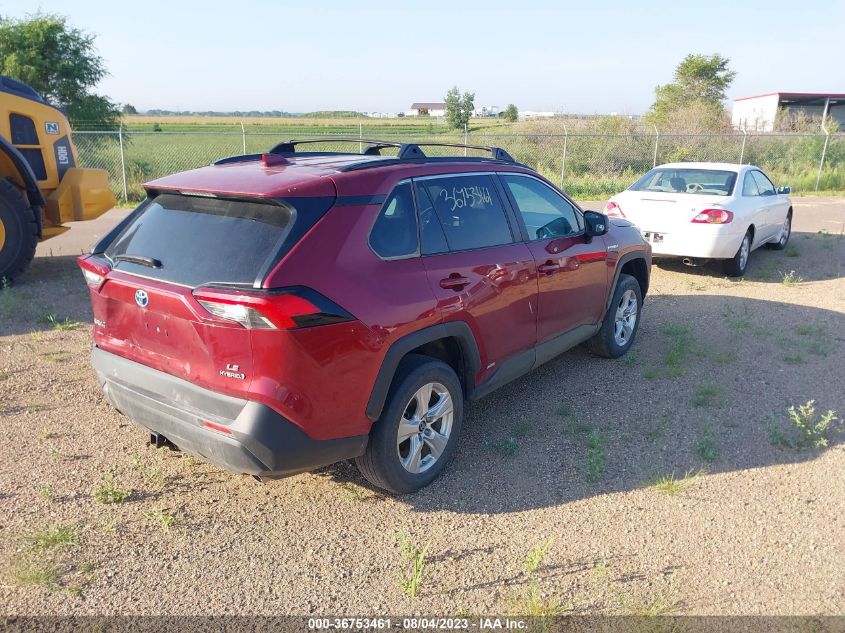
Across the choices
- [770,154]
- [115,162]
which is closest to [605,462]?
Result: [115,162]

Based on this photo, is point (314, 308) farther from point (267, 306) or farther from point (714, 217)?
point (714, 217)

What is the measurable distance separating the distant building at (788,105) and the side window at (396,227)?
38476 mm

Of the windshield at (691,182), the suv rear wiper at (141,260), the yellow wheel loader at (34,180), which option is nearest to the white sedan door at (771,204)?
the windshield at (691,182)

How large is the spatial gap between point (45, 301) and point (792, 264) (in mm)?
10298

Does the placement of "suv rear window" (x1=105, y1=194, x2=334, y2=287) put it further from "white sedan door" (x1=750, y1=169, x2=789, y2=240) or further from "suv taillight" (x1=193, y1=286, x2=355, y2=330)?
"white sedan door" (x1=750, y1=169, x2=789, y2=240)

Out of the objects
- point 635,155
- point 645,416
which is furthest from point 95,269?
point 635,155

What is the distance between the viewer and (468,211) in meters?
4.09

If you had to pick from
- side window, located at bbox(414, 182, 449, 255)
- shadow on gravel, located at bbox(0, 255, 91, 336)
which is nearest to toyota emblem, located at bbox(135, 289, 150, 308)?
side window, located at bbox(414, 182, 449, 255)

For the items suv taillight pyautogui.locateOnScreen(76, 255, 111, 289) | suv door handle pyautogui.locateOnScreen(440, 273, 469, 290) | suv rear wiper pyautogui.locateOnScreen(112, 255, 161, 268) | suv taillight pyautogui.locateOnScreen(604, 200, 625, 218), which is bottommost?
suv taillight pyautogui.locateOnScreen(604, 200, 625, 218)

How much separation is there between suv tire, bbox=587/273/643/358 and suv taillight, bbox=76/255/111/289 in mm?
3899

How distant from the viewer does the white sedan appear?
8508 mm

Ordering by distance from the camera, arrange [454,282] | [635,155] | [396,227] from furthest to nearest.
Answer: [635,155], [454,282], [396,227]

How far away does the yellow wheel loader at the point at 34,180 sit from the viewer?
7523 mm

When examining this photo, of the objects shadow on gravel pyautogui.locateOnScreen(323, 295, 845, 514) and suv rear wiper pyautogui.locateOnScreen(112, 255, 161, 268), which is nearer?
suv rear wiper pyautogui.locateOnScreen(112, 255, 161, 268)
